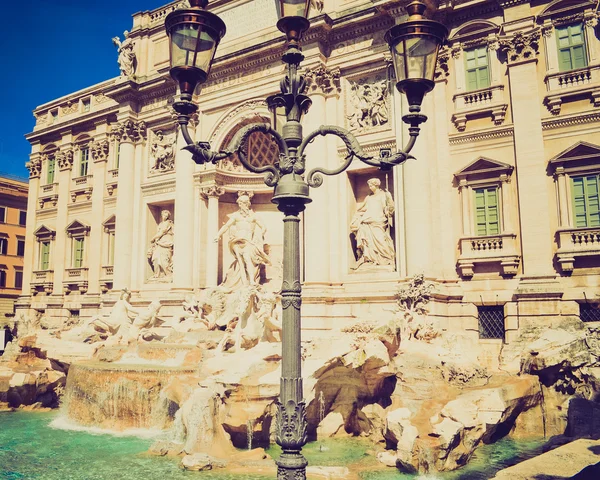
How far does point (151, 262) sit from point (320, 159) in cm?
839

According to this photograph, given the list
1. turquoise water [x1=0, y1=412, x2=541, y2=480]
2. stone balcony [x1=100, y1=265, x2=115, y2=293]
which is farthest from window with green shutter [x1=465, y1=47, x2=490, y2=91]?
stone balcony [x1=100, y1=265, x2=115, y2=293]

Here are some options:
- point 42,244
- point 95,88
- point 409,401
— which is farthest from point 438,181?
point 42,244

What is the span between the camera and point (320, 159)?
16.5 metres

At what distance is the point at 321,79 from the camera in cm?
1692

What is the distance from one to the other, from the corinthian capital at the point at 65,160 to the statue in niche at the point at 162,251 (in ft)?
23.1

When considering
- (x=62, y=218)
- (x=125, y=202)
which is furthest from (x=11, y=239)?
(x=125, y=202)

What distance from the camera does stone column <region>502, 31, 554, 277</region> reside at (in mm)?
13695

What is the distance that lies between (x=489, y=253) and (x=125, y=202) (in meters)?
13.9

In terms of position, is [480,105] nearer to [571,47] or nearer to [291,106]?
[571,47]

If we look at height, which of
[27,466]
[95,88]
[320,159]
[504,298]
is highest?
[95,88]

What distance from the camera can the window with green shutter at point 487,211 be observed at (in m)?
14.6

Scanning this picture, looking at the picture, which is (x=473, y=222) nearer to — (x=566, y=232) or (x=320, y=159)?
(x=566, y=232)

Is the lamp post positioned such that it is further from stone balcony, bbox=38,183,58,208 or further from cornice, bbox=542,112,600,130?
stone balcony, bbox=38,183,58,208

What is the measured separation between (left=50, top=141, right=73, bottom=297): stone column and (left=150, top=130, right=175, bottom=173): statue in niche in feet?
19.4
